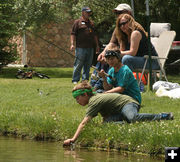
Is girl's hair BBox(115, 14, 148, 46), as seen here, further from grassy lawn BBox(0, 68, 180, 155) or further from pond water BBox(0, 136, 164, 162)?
pond water BBox(0, 136, 164, 162)

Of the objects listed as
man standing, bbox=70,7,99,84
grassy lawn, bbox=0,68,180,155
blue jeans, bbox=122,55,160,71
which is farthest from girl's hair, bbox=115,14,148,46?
man standing, bbox=70,7,99,84

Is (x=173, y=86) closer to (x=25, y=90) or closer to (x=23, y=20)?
(x=25, y=90)

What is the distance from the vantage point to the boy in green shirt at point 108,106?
23.6 feet

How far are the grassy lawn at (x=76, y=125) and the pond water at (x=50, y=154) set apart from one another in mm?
202

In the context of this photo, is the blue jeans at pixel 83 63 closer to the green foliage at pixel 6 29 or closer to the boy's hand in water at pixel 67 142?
the green foliage at pixel 6 29

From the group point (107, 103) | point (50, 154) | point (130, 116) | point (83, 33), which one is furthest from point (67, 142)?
point (83, 33)

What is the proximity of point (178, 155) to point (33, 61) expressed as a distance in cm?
2268

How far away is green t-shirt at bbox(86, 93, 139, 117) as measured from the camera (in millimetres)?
7191

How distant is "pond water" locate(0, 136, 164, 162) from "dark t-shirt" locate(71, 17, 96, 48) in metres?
7.06

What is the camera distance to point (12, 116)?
8602 mm

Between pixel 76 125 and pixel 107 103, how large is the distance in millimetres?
506

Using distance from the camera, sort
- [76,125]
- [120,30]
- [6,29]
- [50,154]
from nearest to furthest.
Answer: [50,154]
[76,125]
[120,30]
[6,29]

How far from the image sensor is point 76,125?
7527 mm

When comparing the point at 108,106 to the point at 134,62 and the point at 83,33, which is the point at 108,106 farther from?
the point at 83,33
